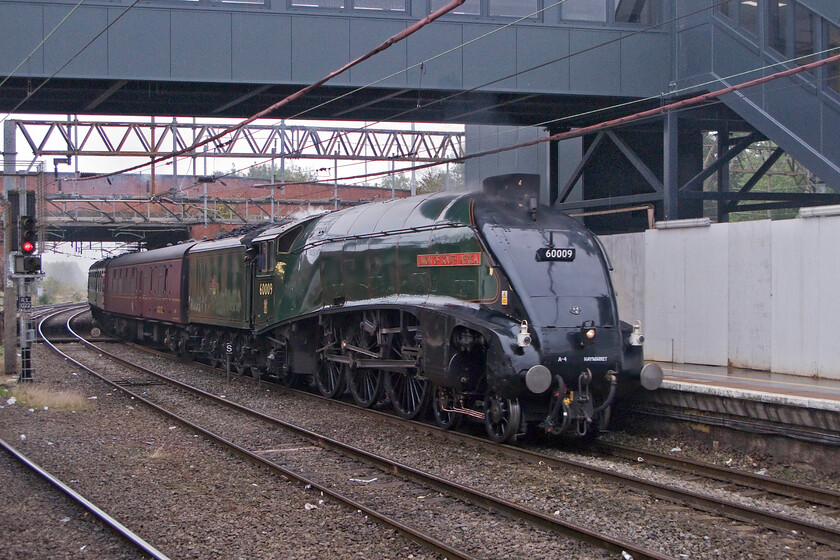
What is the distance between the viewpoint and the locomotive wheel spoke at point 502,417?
9805 mm

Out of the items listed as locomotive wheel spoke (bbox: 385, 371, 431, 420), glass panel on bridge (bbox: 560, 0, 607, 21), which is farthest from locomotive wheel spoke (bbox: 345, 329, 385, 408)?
glass panel on bridge (bbox: 560, 0, 607, 21)

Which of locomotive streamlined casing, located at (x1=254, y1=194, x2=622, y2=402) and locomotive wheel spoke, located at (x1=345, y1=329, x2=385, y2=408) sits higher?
locomotive streamlined casing, located at (x1=254, y1=194, x2=622, y2=402)

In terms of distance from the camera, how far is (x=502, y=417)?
10.0 metres

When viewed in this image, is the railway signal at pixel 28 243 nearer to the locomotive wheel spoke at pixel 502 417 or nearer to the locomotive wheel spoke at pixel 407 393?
the locomotive wheel spoke at pixel 407 393

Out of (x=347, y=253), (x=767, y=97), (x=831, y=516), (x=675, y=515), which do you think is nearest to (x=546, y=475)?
(x=675, y=515)

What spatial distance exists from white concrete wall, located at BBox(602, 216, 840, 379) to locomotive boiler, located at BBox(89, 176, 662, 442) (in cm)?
337

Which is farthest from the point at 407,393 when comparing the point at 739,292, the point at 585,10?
the point at 585,10

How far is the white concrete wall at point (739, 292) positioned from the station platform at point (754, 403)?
61 cm

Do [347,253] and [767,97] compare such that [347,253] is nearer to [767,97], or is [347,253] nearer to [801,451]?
[801,451]

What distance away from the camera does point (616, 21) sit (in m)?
18.6

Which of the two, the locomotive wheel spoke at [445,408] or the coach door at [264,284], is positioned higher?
the coach door at [264,284]

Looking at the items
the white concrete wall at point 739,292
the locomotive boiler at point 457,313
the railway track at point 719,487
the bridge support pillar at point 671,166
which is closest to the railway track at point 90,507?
the locomotive boiler at point 457,313

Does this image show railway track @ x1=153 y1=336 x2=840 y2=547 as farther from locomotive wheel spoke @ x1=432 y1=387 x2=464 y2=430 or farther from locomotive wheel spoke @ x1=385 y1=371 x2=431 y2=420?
locomotive wheel spoke @ x1=385 y1=371 x2=431 y2=420

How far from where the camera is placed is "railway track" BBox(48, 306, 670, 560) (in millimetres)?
6605
